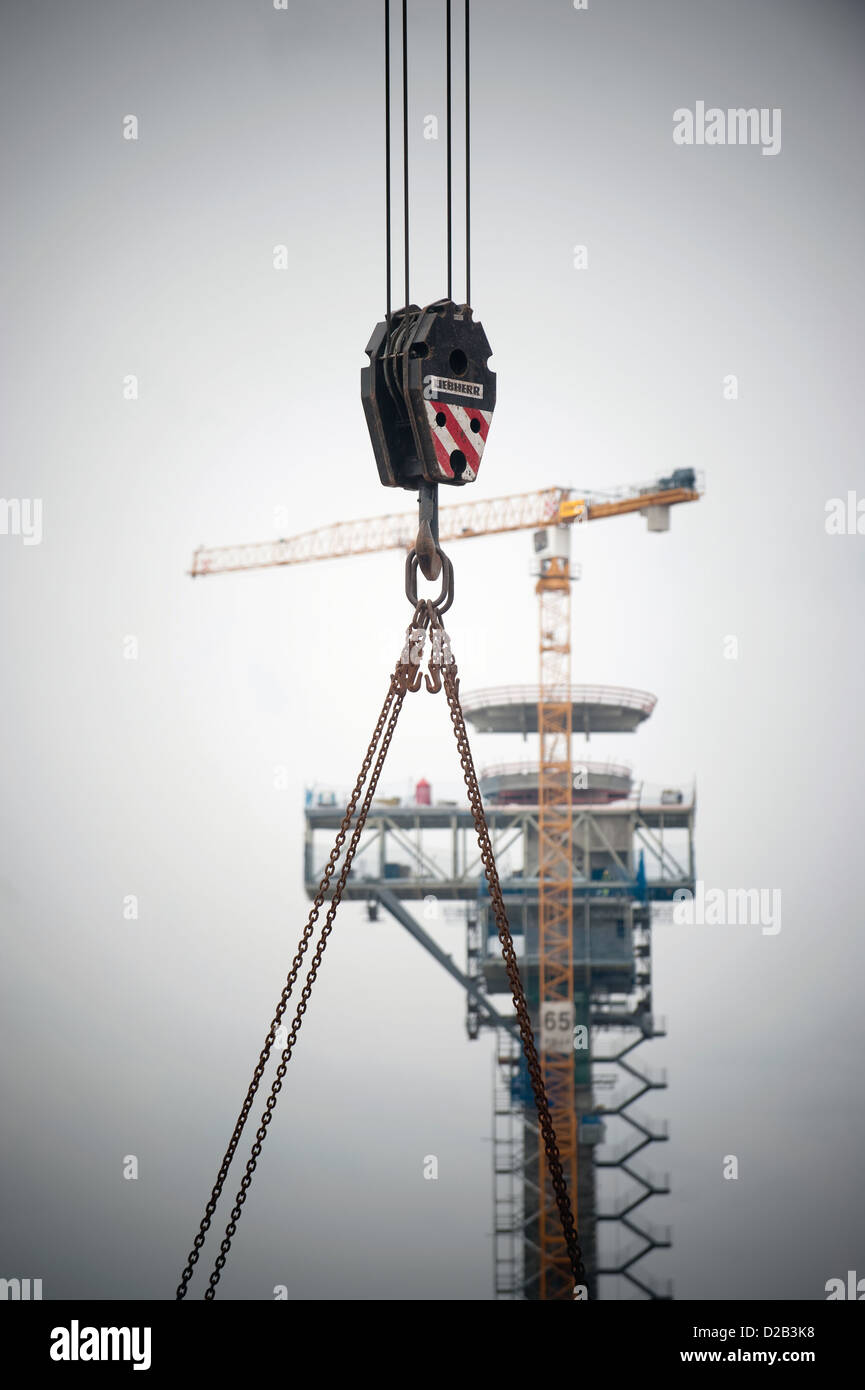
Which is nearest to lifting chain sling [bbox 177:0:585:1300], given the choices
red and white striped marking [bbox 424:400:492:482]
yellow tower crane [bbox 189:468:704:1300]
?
red and white striped marking [bbox 424:400:492:482]

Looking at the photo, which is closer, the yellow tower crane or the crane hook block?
the crane hook block

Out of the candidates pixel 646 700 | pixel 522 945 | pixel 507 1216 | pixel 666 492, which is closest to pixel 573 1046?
pixel 522 945

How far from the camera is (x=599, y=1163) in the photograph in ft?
205

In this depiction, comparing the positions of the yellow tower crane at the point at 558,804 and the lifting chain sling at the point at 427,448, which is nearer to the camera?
the lifting chain sling at the point at 427,448

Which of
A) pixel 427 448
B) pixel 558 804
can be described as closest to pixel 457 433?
pixel 427 448

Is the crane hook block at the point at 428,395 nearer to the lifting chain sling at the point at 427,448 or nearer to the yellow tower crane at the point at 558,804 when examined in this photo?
the lifting chain sling at the point at 427,448

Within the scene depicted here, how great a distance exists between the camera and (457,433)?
12656 millimetres

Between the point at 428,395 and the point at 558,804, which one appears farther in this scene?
the point at 558,804

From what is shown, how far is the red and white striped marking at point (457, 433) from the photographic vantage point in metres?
12.5

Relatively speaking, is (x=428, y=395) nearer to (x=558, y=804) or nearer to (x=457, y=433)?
(x=457, y=433)

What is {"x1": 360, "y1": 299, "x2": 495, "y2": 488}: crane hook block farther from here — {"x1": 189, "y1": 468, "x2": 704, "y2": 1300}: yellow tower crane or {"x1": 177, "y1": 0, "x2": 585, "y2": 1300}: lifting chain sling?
{"x1": 189, "y1": 468, "x2": 704, "y2": 1300}: yellow tower crane

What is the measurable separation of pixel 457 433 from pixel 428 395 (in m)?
0.36

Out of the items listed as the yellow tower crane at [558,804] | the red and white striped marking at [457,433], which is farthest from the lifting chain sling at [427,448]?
the yellow tower crane at [558,804]

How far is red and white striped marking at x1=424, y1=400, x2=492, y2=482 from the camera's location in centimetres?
1252
